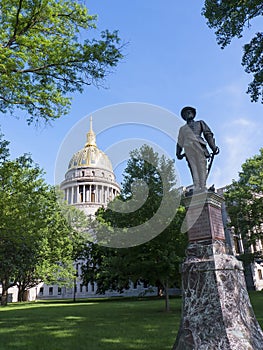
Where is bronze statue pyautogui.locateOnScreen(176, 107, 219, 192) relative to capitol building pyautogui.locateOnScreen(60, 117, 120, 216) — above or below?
below

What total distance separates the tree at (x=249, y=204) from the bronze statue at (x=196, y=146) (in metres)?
24.1

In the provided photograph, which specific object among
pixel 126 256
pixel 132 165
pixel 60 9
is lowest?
pixel 126 256

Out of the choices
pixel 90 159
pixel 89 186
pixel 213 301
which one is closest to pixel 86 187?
pixel 89 186

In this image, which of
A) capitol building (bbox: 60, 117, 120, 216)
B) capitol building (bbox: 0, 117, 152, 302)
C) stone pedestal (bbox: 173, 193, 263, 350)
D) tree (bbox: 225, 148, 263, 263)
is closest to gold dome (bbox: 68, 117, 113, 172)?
capitol building (bbox: 0, 117, 152, 302)

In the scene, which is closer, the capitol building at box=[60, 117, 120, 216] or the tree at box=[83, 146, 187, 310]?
the tree at box=[83, 146, 187, 310]

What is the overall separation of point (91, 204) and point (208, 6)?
66.6m

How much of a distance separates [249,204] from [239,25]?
23.1m

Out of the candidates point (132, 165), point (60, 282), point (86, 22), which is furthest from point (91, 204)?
point (86, 22)

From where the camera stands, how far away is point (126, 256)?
17.2 metres

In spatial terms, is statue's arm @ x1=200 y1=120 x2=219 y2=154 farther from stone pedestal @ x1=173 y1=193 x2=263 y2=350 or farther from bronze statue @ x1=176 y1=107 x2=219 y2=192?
stone pedestal @ x1=173 y1=193 x2=263 y2=350

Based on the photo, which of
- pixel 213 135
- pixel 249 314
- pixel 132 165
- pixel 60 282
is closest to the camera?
pixel 249 314

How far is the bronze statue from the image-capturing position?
830 centimetres

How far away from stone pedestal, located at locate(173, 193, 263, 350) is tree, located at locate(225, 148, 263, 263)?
2550 cm

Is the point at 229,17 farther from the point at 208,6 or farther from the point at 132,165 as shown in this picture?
the point at 132,165
